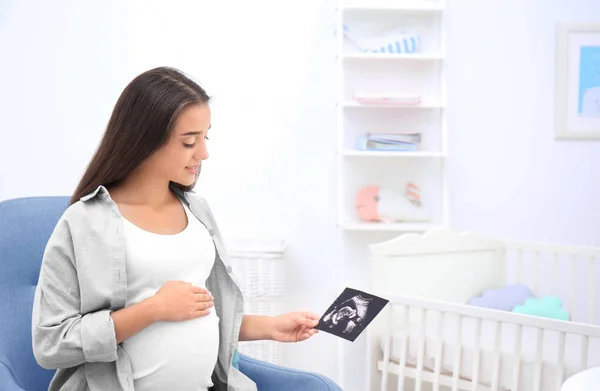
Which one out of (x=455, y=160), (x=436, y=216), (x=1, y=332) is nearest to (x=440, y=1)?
(x=455, y=160)

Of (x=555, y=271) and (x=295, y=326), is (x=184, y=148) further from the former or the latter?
(x=555, y=271)

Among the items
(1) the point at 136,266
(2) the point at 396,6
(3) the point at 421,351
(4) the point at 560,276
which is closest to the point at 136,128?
(1) the point at 136,266

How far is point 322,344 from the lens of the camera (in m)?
3.11

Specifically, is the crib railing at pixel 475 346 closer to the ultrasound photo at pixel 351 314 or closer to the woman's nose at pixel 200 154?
the ultrasound photo at pixel 351 314

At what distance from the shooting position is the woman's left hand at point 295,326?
1.52 meters

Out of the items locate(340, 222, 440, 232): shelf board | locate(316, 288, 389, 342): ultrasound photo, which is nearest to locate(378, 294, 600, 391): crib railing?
locate(340, 222, 440, 232): shelf board

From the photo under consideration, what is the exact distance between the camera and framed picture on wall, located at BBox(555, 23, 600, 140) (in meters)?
3.08

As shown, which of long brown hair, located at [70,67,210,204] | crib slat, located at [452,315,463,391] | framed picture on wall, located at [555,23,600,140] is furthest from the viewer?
framed picture on wall, located at [555,23,600,140]

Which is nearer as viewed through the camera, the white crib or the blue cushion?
the blue cushion

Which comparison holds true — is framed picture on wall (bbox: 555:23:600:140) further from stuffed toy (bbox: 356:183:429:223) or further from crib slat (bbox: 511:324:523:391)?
crib slat (bbox: 511:324:523:391)

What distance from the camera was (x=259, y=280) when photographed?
2836mm

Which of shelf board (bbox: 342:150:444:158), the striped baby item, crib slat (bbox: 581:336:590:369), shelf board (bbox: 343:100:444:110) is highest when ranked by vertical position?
the striped baby item

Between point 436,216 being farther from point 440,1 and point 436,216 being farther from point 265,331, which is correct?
point 265,331

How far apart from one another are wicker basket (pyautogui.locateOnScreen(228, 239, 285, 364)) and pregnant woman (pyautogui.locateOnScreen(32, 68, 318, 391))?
131 cm
